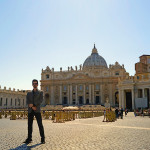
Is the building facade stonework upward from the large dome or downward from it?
downward

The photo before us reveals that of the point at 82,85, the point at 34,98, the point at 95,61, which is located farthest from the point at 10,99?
the point at 34,98

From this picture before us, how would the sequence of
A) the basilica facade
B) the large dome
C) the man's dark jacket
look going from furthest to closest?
the large dome < the basilica facade < the man's dark jacket

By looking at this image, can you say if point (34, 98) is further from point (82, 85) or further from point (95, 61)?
point (95, 61)

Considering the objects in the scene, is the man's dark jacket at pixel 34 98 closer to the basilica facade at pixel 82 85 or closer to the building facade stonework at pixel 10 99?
the building facade stonework at pixel 10 99

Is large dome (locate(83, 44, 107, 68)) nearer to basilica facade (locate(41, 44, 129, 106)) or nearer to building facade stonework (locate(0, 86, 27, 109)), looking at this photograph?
basilica facade (locate(41, 44, 129, 106))

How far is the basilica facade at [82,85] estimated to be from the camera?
88312mm

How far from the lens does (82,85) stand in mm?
92750

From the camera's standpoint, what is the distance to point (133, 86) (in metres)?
47.8

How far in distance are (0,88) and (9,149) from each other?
215ft

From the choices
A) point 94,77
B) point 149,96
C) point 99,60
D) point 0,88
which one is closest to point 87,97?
point 94,77

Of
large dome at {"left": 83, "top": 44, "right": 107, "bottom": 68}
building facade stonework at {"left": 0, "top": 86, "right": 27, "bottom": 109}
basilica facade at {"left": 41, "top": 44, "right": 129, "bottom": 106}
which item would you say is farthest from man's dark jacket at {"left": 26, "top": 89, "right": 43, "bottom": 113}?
large dome at {"left": 83, "top": 44, "right": 107, "bottom": 68}

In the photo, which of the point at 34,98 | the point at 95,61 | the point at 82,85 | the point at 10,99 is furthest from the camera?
the point at 95,61

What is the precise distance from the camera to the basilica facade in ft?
290

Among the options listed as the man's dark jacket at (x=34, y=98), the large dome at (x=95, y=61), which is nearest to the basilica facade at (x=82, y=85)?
the large dome at (x=95, y=61)
